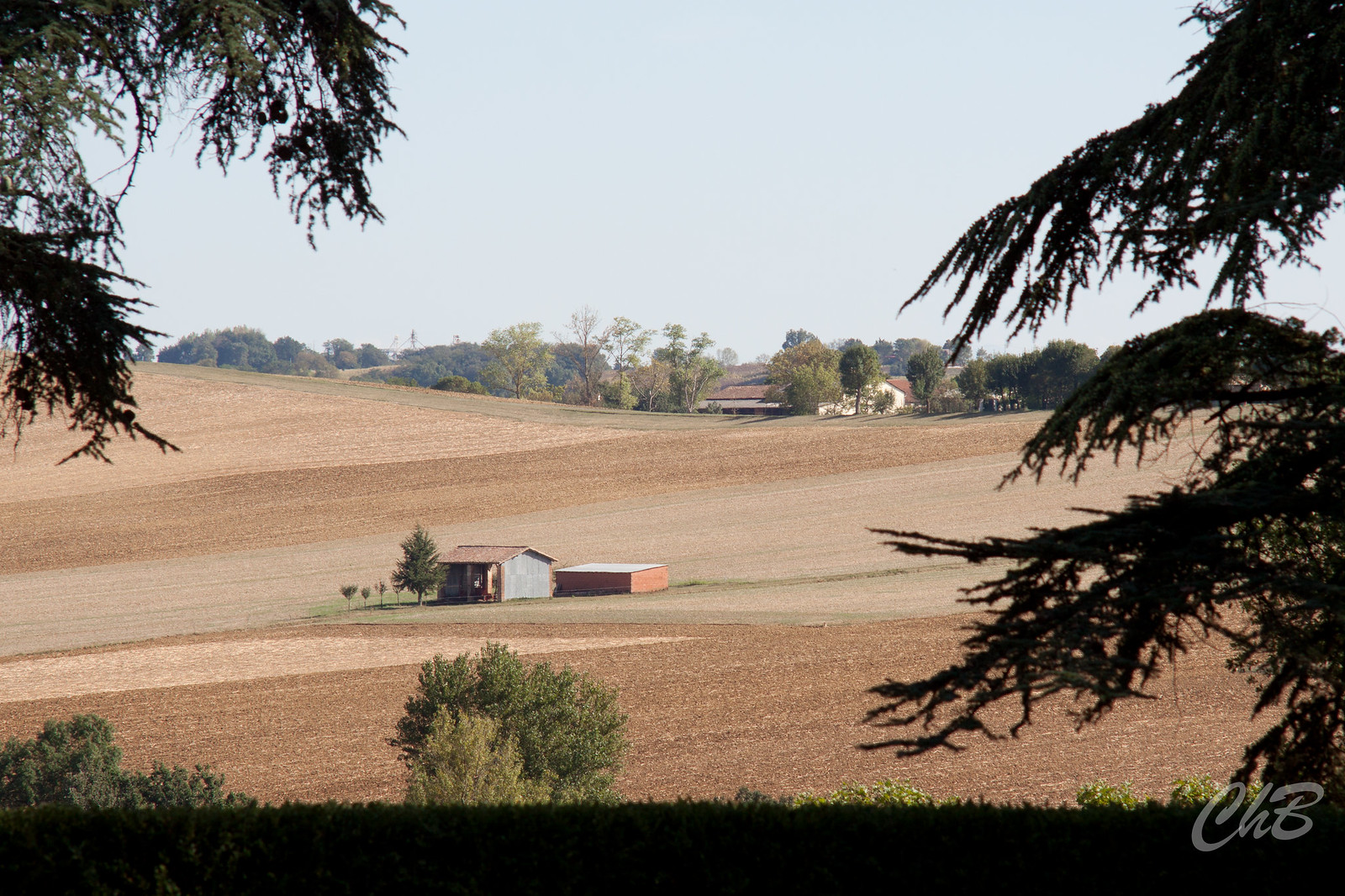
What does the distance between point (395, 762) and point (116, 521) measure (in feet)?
109

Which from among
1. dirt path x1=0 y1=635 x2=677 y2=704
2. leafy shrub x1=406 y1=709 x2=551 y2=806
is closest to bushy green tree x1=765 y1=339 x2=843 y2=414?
dirt path x1=0 y1=635 x2=677 y2=704

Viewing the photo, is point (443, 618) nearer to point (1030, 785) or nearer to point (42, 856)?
point (1030, 785)

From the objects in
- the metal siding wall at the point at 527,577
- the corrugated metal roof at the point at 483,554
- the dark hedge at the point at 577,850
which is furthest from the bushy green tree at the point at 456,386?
the dark hedge at the point at 577,850

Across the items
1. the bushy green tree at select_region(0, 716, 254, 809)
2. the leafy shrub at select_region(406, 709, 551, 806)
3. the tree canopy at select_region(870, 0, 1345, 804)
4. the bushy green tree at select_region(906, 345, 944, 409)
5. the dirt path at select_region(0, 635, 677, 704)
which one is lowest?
the dirt path at select_region(0, 635, 677, 704)

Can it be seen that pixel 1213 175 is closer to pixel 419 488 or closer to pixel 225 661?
pixel 225 661

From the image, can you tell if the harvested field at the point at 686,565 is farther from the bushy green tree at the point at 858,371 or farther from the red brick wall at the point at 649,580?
the bushy green tree at the point at 858,371

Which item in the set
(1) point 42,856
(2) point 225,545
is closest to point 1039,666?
(1) point 42,856

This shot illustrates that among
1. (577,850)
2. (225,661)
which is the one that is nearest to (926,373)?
(225,661)

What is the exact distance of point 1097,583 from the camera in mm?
4512

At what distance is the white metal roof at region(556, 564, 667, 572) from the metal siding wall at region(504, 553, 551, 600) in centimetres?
89

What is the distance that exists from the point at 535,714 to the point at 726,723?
468 cm
